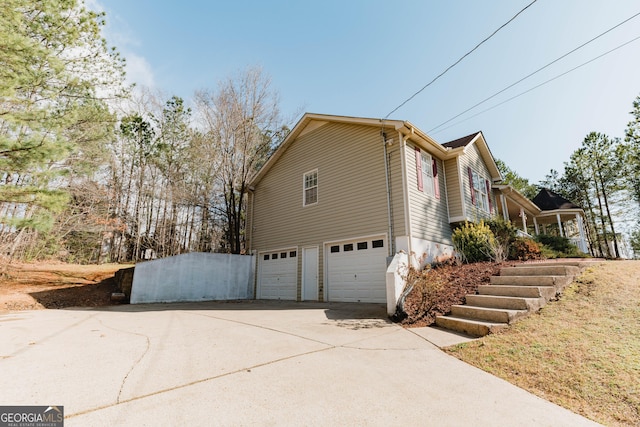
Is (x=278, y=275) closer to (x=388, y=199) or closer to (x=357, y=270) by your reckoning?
(x=357, y=270)

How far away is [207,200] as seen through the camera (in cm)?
1712

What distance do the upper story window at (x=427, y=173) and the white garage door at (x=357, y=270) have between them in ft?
8.32

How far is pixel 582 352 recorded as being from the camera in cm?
326

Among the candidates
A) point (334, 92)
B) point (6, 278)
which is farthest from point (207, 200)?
point (334, 92)

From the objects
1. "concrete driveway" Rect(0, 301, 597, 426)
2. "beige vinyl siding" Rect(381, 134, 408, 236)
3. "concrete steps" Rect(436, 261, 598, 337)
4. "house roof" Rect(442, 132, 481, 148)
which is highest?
"house roof" Rect(442, 132, 481, 148)

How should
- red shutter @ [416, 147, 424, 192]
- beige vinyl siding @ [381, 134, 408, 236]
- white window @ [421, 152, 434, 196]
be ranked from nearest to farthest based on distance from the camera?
beige vinyl siding @ [381, 134, 408, 236] < red shutter @ [416, 147, 424, 192] < white window @ [421, 152, 434, 196]

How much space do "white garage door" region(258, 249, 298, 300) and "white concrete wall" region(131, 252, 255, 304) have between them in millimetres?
576

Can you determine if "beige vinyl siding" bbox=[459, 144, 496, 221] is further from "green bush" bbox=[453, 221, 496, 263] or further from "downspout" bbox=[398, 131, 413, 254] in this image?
"downspout" bbox=[398, 131, 413, 254]

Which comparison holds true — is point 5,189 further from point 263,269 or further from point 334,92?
point 334,92

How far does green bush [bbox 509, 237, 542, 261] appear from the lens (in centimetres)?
902

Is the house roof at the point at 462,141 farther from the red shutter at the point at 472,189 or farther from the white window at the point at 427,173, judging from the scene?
the white window at the point at 427,173

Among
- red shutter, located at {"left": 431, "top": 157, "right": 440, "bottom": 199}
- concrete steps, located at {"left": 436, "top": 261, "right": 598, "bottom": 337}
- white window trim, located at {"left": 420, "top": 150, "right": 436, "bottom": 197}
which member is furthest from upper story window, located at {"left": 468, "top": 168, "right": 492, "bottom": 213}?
concrete steps, located at {"left": 436, "top": 261, "right": 598, "bottom": 337}

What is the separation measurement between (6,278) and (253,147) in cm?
1089

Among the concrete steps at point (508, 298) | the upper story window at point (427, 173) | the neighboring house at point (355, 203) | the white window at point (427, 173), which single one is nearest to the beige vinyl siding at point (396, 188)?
the neighboring house at point (355, 203)
